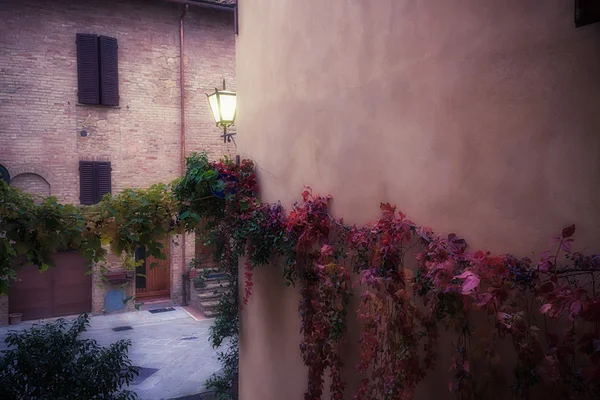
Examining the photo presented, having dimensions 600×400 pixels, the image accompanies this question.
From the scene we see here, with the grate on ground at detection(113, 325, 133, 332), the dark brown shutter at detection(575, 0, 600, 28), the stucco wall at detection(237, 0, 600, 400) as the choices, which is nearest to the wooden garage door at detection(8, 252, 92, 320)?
the grate on ground at detection(113, 325, 133, 332)

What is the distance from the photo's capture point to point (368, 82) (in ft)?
10.2

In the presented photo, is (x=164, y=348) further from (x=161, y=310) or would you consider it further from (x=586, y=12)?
(x=586, y=12)

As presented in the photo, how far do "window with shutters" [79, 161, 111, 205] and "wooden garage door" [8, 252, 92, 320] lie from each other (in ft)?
5.15

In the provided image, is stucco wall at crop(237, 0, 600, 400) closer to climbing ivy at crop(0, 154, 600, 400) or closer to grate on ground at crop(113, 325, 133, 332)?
climbing ivy at crop(0, 154, 600, 400)

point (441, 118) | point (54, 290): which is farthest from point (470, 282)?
point (54, 290)

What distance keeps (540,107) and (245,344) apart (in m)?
4.59

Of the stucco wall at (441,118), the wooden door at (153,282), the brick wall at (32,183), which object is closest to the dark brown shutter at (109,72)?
the brick wall at (32,183)

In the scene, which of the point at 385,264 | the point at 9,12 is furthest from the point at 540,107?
the point at 9,12

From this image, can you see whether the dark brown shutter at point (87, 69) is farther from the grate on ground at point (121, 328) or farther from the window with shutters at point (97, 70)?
the grate on ground at point (121, 328)

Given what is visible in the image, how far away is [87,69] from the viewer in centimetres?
1233

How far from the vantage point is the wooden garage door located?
39.2ft

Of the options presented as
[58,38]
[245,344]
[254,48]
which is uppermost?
[58,38]

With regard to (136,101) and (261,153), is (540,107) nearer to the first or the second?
(261,153)

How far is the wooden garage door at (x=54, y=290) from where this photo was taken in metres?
12.0
